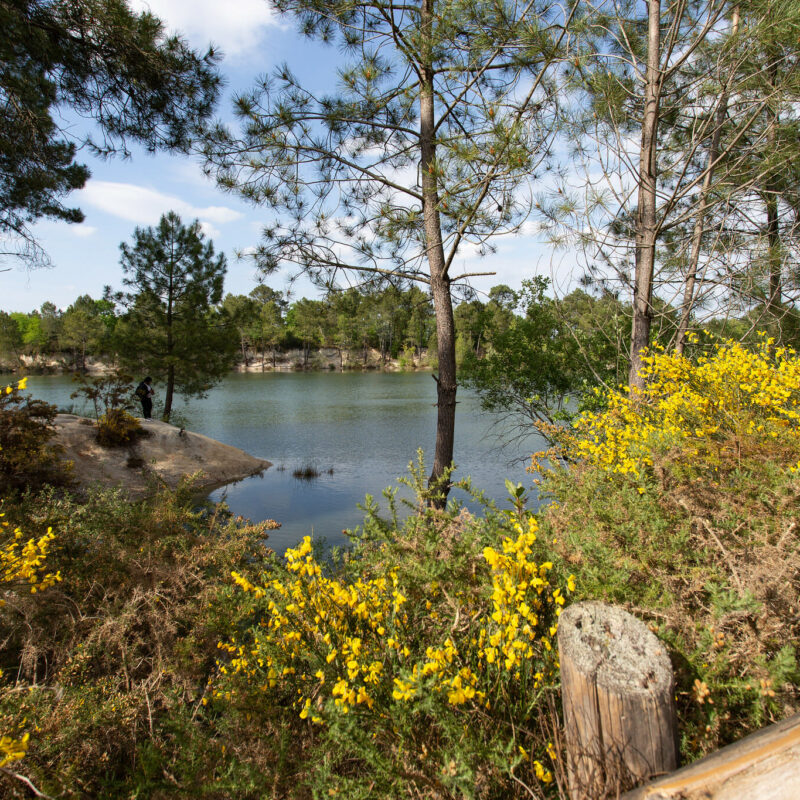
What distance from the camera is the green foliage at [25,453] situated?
28.1ft

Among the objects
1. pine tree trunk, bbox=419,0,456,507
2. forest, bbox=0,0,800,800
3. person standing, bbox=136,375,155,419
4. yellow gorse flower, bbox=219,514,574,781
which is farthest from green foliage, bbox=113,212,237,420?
yellow gorse flower, bbox=219,514,574,781

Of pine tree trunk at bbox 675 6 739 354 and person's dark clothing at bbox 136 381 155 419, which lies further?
person's dark clothing at bbox 136 381 155 419

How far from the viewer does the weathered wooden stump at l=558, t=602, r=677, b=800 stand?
1.44 metres

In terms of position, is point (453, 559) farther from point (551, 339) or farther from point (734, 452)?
point (551, 339)

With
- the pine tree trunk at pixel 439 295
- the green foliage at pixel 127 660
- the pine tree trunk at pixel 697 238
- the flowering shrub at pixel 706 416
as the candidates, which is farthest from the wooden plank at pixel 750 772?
the pine tree trunk at pixel 439 295

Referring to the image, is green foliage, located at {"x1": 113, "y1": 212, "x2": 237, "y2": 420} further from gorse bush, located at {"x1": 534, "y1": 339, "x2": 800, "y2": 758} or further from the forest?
gorse bush, located at {"x1": 534, "y1": 339, "x2": 800, "y2": 758}

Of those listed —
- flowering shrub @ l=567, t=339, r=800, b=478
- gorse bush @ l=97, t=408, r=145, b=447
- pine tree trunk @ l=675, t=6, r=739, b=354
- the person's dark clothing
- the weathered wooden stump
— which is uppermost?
pine tree trunk @ l=675, t=6, r=739, b=354

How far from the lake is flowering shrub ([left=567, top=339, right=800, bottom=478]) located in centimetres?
124

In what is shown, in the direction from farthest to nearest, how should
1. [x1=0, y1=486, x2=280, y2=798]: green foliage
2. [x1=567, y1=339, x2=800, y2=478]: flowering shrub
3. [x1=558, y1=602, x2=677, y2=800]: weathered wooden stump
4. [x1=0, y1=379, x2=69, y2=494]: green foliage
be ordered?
[x1=0, y1=379, x2=69, y2=494]: green foliage, [x1=567, y1=339, x2=800, y2=478]: flowering shrub, [x1=0, y1=486, x2=280, y2=798]: green foliage, [x1=558, y1=602, x2=677, y2=800]: weathered wooden stump

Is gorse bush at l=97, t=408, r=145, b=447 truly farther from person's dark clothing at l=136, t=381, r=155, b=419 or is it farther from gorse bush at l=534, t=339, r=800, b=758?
gorse bush at l=534, t=339, r=800, b=758

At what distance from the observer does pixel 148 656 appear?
11.1 ft

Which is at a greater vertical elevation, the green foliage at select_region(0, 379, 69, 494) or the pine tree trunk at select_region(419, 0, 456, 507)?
the pine tree trunk at select_region(419, 0, 456, 507)

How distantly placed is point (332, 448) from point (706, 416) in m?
13.3

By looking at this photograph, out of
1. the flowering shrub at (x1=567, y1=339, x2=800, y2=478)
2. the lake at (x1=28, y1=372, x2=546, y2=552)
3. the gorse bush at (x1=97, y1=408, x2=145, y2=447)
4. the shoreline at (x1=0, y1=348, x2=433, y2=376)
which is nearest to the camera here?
the flowering shrub at (x1=567, y1=339, x2=800, y2=478)
